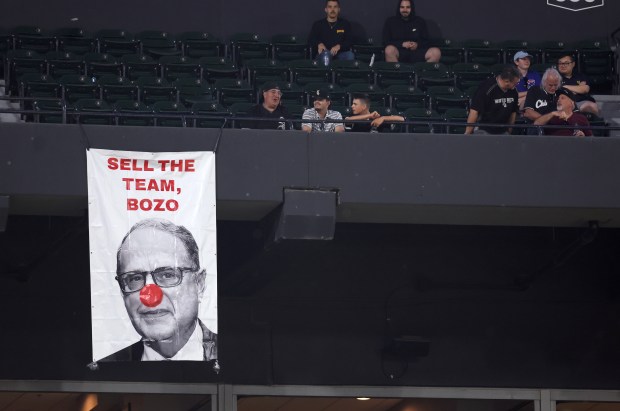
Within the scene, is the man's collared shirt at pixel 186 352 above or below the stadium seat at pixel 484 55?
below

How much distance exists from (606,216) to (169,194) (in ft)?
14.9

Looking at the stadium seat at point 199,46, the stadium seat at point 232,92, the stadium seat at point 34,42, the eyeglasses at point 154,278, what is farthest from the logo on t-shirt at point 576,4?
the eyeglasses at point 154,278

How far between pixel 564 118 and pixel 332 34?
197 inches

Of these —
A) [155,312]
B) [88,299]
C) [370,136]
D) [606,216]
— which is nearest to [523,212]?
[606,216]

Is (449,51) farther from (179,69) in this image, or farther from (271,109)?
(271,109)

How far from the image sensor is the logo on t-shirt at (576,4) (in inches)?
739

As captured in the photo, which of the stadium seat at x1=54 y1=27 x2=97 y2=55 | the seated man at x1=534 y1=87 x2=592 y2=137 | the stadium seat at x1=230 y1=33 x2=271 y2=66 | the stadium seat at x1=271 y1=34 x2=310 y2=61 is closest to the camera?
the seated man at x1=534 y1=87 x2=592 y2=137

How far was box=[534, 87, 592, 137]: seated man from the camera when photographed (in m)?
12.6

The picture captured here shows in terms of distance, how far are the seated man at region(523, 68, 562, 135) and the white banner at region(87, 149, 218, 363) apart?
151 inches

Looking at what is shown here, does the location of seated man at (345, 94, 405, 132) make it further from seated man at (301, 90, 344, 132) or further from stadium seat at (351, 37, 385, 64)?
stadium seat at (351, 37, 385, 64)

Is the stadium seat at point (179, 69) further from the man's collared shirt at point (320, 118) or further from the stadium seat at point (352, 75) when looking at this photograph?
the man's collared shirt at point (320, 118)

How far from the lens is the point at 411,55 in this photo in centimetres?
1708

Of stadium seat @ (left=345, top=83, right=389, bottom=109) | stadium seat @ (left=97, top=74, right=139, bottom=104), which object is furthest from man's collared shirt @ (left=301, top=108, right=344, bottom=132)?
stadium seat @ (left=97, top=74, right=139, bottom=104)

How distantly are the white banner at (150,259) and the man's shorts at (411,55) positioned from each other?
649 cm
